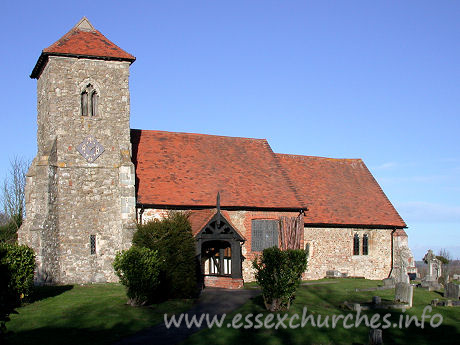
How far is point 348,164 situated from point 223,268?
50.7 feet

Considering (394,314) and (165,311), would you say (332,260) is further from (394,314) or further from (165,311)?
(165,311)

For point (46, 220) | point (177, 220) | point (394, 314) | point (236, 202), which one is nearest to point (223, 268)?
point (236, 202)

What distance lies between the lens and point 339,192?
38.5 m

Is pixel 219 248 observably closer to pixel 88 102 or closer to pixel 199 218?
pixel 199 218

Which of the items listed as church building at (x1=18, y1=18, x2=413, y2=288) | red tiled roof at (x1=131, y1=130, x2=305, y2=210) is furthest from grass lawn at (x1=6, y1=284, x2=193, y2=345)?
red tiled roof at (x1=131, y1=130, x2=305, y2=210)

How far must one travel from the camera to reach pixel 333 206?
36906 mm

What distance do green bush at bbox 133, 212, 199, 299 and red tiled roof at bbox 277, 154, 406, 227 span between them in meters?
12.0

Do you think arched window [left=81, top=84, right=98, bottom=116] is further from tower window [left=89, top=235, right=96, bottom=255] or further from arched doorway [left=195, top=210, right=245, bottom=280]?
arched doorway [left=195, top=210, right=245, bottom=280]

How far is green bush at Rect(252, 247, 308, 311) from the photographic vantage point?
804 inches

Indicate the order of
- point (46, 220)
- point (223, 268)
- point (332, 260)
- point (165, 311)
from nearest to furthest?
point (165, 311) → point (46, 220) → point (223, 268) → point (332, 260)

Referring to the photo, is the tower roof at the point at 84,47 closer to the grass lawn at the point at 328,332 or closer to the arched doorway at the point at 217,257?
the arched doorway at the point at 217,257

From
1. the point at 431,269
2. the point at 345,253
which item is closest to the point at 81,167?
the point at 345,253

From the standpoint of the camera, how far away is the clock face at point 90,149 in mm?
29328

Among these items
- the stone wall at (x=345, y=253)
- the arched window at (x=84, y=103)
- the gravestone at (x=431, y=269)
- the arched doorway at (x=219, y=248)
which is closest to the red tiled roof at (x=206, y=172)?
the arched doorway at (x=219, y=248)
